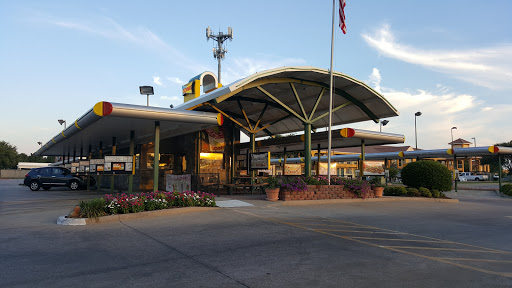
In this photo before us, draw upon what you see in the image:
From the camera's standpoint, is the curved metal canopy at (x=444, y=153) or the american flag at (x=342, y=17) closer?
the american flag at (x=342, y=17)

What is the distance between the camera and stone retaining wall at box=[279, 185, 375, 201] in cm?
1578

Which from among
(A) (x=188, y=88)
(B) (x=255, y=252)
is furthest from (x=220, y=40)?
(B) (x=255, y=252)

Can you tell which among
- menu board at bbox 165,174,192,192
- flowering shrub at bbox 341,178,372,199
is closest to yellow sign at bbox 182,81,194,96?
menu board at bbox 165,174,192,192

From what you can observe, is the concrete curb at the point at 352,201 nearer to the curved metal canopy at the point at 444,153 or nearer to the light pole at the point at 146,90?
the light pole at the point at 146,90

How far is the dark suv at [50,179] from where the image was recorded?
26734 mm

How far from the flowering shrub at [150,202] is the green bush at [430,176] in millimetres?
14014

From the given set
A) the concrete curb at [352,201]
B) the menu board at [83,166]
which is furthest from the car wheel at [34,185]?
the concrete curb at [352,201]

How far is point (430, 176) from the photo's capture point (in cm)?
2103

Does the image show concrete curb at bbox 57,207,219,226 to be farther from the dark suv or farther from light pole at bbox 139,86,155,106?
the dark suv

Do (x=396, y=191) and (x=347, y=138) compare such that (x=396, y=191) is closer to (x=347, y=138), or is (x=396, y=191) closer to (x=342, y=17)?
(x=347, y=138)

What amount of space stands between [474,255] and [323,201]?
9.49m

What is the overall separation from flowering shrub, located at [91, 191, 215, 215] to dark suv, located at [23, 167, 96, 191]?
60.7 ft

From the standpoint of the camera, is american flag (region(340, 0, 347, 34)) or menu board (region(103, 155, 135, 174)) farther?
american flag (region(340, 0, 347, 34))

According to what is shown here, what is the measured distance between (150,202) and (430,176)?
661 inches
